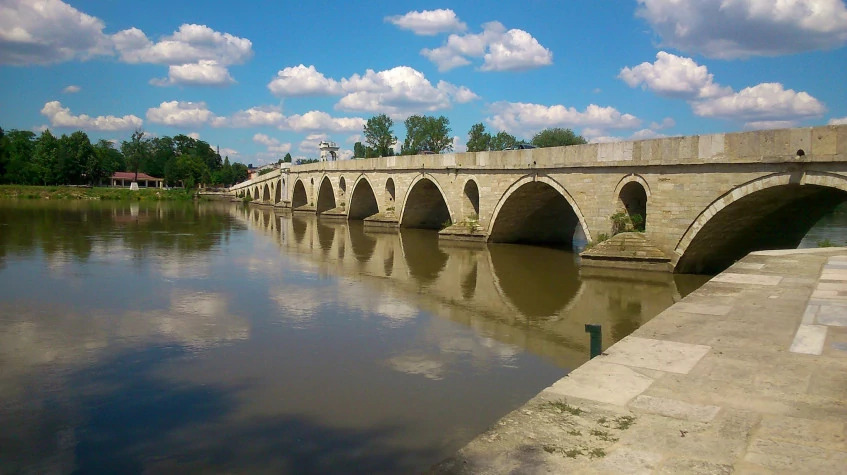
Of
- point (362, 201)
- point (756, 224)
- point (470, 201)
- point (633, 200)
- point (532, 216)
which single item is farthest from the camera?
point (362, 201)

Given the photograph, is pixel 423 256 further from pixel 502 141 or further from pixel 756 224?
pixel 502 141

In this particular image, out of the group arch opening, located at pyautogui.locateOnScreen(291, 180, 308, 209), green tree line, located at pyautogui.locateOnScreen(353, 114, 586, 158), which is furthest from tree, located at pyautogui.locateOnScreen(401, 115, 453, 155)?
arch opening, located at pyautogui.locateOnScreen(291, 180, 308, 209)

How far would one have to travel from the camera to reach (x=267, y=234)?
27094 mm

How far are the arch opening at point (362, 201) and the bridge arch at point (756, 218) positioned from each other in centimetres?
2196

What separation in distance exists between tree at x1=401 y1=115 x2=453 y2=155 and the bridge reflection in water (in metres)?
48.7

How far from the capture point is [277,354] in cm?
780

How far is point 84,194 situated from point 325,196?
31.1m

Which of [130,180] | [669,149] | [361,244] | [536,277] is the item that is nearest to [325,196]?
[361,244]

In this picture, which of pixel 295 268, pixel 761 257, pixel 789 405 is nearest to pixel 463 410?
pixel 789 405

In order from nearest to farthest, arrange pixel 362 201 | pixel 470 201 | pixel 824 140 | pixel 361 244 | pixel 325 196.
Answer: pixel 824 140 → pixel 361 244 → pixel 470 201 → pixel 362 201 → pixel 325 196

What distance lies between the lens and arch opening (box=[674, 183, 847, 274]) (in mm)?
12969

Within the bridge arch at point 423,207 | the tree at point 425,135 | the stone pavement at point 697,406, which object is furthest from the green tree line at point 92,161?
the stone pavement at point 697,406

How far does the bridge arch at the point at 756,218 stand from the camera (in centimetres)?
1212

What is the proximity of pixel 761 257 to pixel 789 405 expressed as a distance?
750 cm
